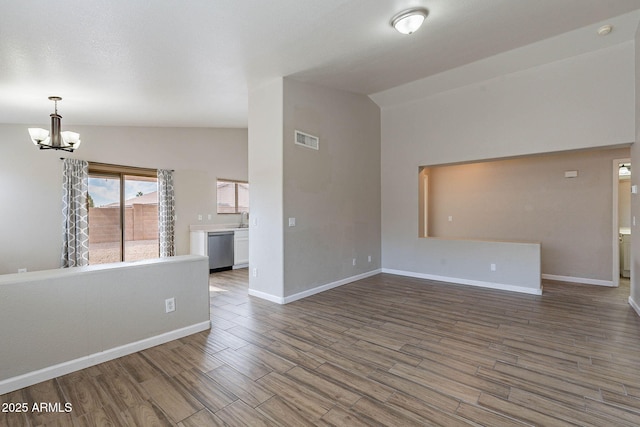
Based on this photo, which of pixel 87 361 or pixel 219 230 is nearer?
pixel 87 361

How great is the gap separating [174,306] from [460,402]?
258 centimetres

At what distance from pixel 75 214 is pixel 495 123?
707 cm

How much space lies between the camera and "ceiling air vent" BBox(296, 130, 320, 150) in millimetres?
4255

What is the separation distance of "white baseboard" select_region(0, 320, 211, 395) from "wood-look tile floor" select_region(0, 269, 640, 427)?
0.18ft

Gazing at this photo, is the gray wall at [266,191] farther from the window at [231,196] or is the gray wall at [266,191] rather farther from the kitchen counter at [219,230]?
the window at [231,196]

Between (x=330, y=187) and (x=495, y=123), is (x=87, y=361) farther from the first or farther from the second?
(x=495, y=123)

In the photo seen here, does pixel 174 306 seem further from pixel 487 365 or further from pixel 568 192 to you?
pixel 568 192

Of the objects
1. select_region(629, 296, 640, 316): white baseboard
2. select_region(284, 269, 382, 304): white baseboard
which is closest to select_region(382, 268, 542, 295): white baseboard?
select_region(284, 269, 382, 304): white baseboard

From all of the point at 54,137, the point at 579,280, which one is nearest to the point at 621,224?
the point at 579,280

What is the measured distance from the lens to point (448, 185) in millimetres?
6449

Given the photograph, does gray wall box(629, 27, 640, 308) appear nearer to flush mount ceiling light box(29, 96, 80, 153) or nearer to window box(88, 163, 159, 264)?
flush mount ceiling light box(29, 96, 80, 153)

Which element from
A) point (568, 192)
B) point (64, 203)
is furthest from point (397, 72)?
point (64, 203)

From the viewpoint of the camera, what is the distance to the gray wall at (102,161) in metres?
4.57

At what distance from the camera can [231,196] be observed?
23.8 feet
